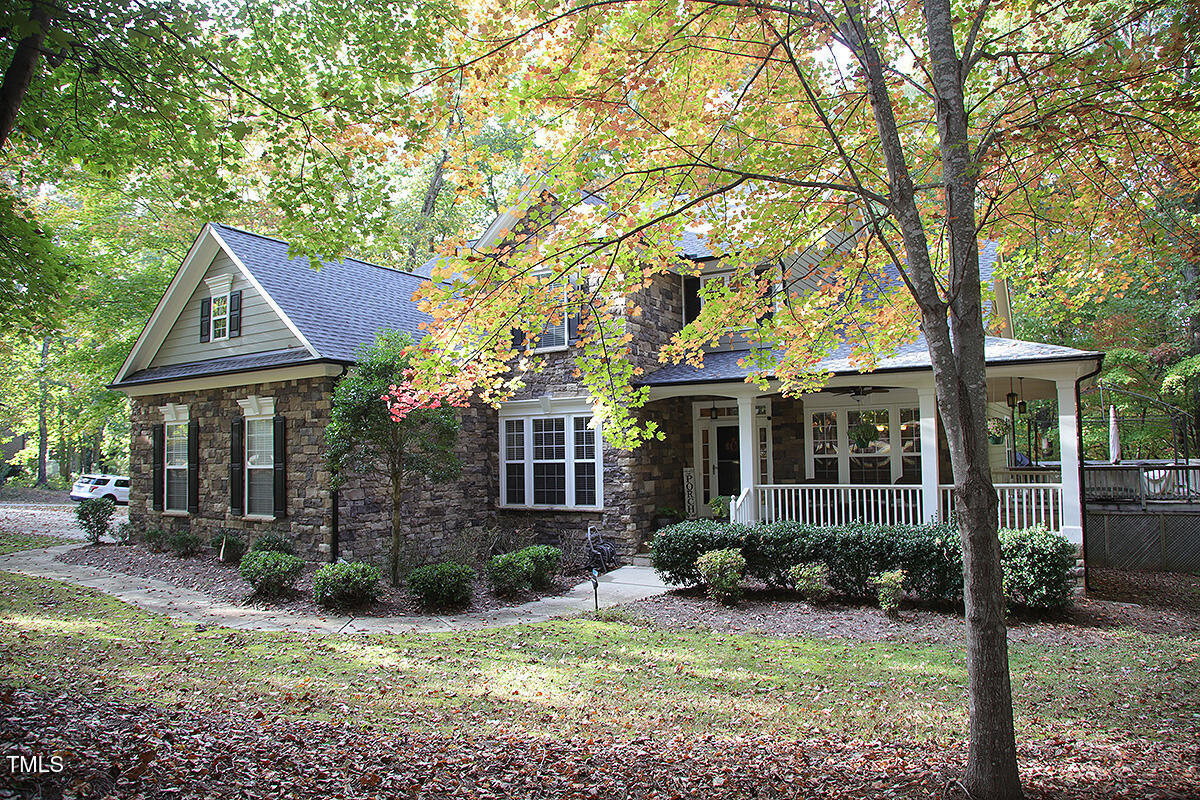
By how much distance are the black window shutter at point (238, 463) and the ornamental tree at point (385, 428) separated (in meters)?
2.76

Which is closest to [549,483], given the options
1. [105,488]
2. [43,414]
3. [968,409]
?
[968,409]

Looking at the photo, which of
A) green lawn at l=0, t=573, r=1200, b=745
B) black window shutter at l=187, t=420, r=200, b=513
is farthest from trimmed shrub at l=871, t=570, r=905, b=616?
black window shutter at l=187, t=420, r=200, b=513

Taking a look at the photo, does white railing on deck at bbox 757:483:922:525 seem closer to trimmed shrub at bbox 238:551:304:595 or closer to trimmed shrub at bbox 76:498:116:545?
trimmed shrub at bbox 238:551:304:595

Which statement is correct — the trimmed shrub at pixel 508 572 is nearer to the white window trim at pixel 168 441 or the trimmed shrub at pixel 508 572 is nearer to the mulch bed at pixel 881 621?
the mulch bed at pixel 881 621

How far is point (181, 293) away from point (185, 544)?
197 inches

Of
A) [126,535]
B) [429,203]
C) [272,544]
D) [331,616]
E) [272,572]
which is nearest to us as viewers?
[331,616]

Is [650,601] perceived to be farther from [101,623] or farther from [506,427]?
[101,623]

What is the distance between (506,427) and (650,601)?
558cm

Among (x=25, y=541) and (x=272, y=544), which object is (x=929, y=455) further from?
(x=25, y=541)

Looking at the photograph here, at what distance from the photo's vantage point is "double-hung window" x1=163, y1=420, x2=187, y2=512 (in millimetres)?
14117

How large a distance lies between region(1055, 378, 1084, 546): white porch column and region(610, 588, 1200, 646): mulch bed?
3.12 ft

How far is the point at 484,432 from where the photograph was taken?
46.2 feet

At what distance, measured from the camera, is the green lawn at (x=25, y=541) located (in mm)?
15320

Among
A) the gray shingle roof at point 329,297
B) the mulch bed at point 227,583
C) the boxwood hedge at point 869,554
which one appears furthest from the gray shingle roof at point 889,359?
the gray shingle roof at point 329,297
